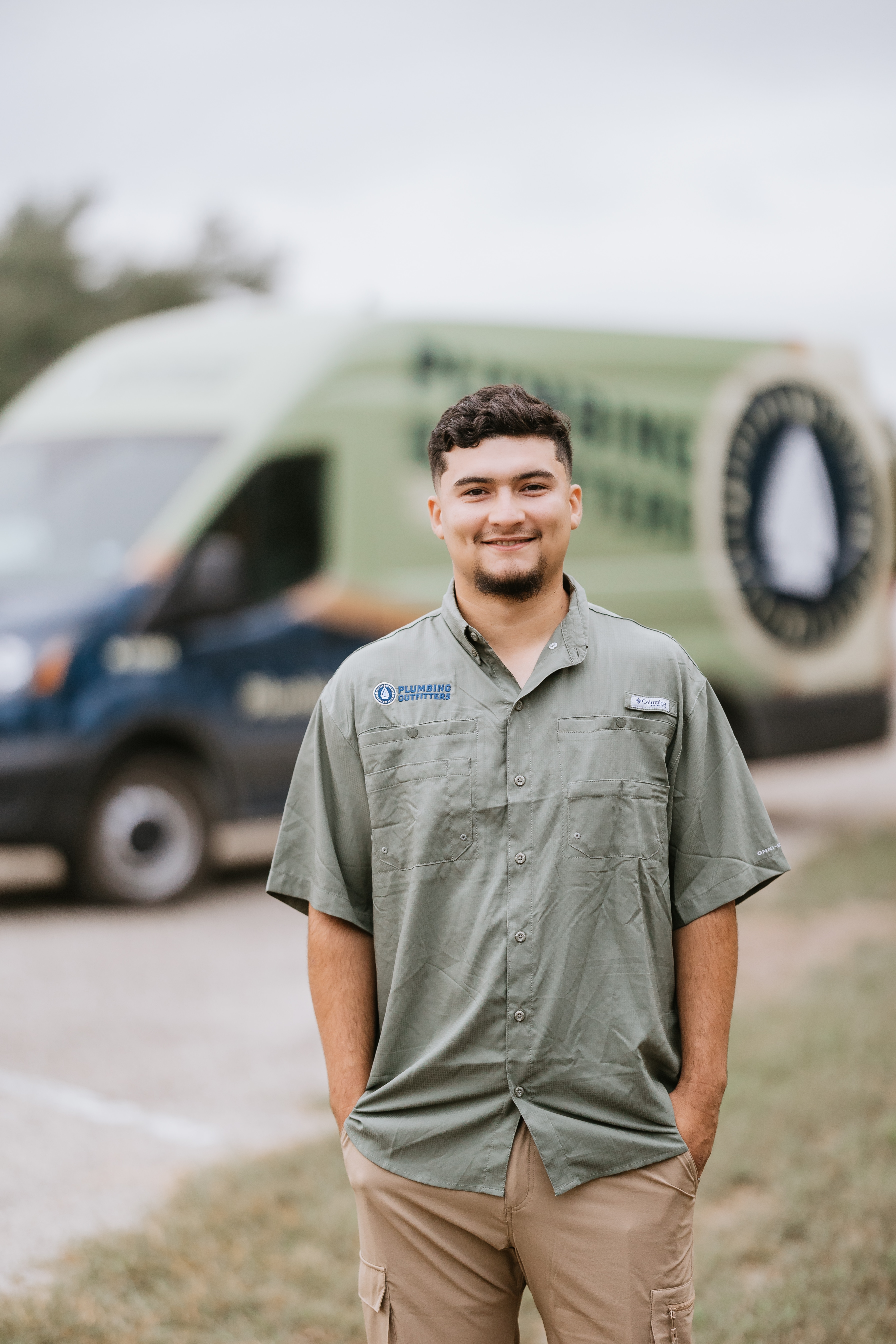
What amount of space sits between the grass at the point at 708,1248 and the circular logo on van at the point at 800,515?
5.68 meters

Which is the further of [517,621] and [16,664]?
[16,664]

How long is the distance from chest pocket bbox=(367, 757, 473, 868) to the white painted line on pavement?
2.82 metres

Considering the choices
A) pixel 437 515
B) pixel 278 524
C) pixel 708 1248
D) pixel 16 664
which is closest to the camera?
pixel 437 515

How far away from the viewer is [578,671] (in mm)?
2217

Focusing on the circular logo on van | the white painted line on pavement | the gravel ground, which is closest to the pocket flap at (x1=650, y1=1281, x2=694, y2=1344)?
the gravel ground

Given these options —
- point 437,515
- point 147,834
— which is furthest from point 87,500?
point 437,515

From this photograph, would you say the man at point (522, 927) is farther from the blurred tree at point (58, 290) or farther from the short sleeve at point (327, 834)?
the blurred tree at point (58, 290)

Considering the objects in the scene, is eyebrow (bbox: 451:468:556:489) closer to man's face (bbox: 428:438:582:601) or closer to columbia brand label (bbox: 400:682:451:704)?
man's face (bbox: 428:438:582:601)

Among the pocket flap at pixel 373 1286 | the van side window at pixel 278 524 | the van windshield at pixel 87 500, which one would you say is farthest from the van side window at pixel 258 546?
the pocket flap at pixel 373 1286

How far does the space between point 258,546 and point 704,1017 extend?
6517 mm

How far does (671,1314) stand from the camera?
2119mm

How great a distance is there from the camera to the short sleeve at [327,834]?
2264 mm

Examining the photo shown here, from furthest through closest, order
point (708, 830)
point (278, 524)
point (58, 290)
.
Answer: point (58, 290), point (278, 524), point (708, 830)

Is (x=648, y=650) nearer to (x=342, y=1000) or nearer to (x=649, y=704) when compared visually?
(x=649, y=704)
